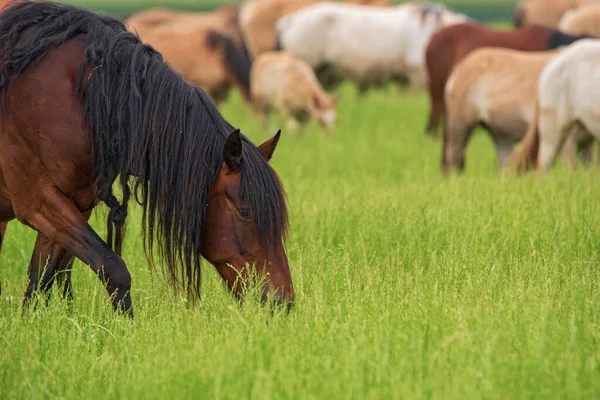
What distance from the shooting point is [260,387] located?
3643 mm

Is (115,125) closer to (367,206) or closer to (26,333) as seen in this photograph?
(26,333)

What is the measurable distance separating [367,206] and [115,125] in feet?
8.72

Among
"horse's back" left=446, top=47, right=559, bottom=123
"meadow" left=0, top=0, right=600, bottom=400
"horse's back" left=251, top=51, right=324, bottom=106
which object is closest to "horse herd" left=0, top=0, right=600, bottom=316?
"meadow" left=0, top=0, right=600, bottom=400

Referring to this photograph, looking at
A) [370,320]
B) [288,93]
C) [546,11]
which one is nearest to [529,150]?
[370,320]

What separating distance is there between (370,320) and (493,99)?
7095mm

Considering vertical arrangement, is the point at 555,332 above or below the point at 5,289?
above

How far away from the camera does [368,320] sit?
4.49m

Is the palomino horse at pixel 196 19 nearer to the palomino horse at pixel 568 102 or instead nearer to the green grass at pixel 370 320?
the palomino horse at pixel 568 102

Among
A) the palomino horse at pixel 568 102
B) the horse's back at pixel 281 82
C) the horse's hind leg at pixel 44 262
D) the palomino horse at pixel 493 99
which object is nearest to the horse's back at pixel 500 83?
the palomino horse at pixel 493 99

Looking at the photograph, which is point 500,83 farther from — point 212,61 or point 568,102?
point 212,61

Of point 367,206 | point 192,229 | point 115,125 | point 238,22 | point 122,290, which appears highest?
point 115,125

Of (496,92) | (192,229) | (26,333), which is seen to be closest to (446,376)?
(192,229)

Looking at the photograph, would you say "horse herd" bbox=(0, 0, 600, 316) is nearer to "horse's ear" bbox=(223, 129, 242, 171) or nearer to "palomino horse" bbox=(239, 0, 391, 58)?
"horse's ear" bbox=(223, 129, 242, 171)

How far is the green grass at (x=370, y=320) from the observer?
380 cm
